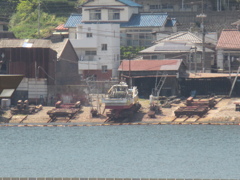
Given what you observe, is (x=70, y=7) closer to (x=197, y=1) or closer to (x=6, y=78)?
(x=197, y=1)

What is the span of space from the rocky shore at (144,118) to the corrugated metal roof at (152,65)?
16.2 feet

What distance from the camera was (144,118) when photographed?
64.1 meters

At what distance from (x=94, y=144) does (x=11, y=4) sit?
46.6 meters

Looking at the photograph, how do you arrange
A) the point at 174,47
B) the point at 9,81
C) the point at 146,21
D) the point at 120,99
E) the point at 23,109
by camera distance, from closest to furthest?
the point at 9,81, the point at 120,99, the point at 23,109, the point at 174,47, the point at 146,21

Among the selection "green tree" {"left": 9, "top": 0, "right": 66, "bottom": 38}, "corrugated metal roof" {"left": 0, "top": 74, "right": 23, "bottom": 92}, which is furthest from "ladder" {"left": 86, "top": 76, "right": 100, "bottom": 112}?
"corrugated metal roof" {"left": 0, "top": 74, "right": 23, "bottom": 92}

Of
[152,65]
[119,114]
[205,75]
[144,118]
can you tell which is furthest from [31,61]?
[205,75]

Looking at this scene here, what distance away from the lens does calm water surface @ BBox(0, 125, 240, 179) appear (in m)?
41.5

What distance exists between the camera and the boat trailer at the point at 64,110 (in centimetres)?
6412

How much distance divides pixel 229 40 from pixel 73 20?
1921 centimetres

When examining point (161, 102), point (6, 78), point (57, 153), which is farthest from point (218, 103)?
point (6, 78)

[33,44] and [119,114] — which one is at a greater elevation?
[33,44]

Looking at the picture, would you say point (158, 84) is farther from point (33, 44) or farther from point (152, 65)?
point (33, 44)

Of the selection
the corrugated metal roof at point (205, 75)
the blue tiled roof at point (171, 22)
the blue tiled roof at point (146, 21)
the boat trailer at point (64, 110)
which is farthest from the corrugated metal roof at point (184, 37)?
the boat trailer at point (64, 110)

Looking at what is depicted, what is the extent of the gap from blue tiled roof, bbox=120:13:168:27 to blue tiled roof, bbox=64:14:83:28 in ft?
16.3
